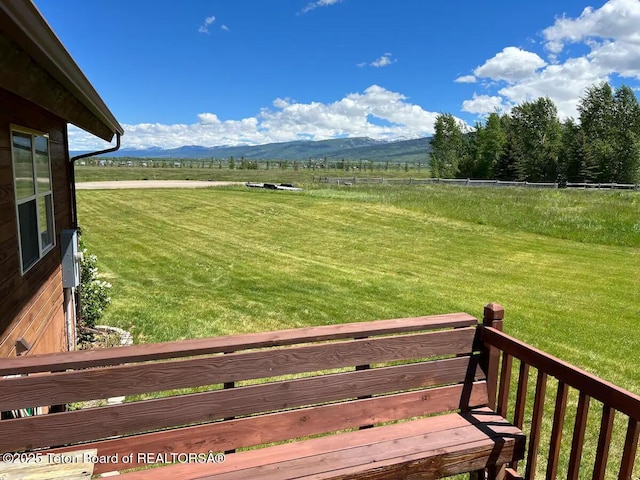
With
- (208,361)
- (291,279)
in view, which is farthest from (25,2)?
(291,279)

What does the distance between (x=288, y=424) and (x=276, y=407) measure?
0.37 ft

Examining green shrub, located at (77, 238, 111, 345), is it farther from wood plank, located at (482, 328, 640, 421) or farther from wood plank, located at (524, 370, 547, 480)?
wood plank, located at (524, 370, 547, 480)

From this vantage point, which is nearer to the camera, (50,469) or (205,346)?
(50,469)

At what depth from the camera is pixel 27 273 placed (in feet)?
10.8

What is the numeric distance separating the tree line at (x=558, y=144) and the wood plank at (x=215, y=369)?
43.6 meters

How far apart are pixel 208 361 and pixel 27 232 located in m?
2.33

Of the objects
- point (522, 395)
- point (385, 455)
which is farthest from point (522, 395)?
point (385, 455)

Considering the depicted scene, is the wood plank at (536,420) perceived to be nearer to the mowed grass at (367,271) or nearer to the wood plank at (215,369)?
the wood plank at (215,369)

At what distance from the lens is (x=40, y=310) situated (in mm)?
3627

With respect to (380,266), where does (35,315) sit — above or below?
above

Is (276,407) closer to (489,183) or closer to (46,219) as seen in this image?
(46,219)

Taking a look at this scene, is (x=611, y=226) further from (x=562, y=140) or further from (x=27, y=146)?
(x=562, y=140)

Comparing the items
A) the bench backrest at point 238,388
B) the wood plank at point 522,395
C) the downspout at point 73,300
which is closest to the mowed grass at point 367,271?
the downspout at point 73,300

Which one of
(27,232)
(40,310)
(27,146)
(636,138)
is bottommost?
(40,310)
